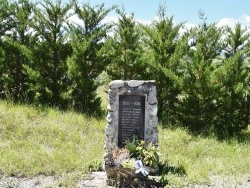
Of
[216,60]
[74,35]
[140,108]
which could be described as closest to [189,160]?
[140,108]

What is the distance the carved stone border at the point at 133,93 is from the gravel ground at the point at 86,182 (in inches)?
24.2

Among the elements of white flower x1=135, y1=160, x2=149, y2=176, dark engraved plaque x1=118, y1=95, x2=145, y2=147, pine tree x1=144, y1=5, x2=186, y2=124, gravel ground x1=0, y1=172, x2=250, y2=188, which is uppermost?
pine tree x1=144, y1=5, x2=186, y2=124

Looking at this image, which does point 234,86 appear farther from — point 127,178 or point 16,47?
point 16,47

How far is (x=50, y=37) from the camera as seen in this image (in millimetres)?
11328

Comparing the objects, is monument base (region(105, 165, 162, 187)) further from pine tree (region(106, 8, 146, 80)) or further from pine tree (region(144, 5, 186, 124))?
pine tree (region(106, 8, 146, 80))

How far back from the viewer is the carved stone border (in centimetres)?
721

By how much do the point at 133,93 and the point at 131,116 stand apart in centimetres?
44

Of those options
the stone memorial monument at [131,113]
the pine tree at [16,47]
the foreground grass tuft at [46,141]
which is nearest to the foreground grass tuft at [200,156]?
the stone memorial monument at [131,113]

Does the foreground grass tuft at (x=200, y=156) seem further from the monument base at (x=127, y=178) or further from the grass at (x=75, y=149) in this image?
the monument base at (x=127, y=178)

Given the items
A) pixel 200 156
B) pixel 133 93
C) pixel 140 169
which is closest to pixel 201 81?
pixel 200 156

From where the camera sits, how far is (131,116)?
7246mm

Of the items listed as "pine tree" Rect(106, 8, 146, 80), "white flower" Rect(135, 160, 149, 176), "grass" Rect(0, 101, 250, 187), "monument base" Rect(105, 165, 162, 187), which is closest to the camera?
"white flower" Rect(135, 160, 149, 176)

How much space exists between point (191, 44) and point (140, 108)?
4.40m

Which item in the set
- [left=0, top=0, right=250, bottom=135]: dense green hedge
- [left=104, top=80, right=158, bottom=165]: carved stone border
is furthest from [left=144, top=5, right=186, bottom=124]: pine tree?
[left=104, top=80, right=158, bottom=165]: carved stone border
